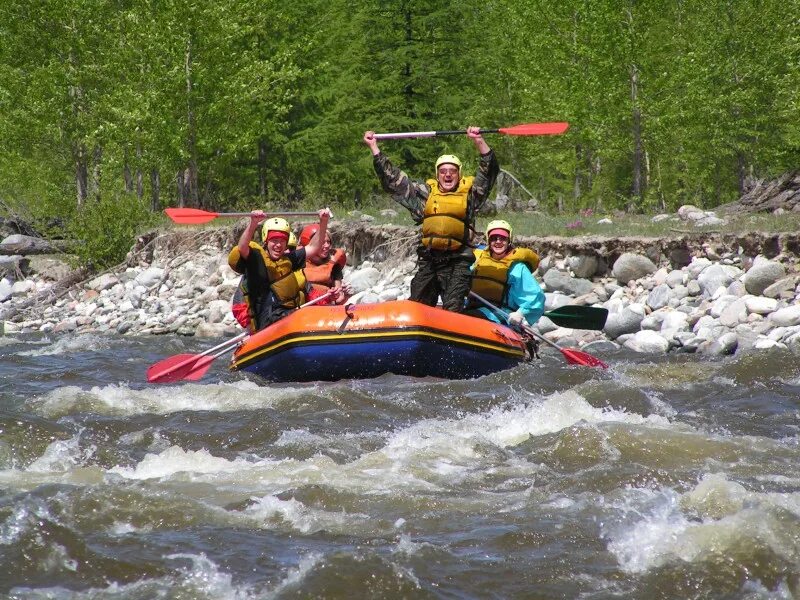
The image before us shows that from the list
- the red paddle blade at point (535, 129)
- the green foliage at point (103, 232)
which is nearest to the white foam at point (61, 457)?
the red paddle blade at point (535, 129)

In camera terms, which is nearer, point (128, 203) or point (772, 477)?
point (772, 477)

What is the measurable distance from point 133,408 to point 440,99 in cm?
1762

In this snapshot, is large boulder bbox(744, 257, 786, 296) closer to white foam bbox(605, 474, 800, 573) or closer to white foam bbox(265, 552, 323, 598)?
white foam bbox(605, 474, 800, 573)

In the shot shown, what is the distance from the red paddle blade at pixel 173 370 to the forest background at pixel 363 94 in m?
10.0

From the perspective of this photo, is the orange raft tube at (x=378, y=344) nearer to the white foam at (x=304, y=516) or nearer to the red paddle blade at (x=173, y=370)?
the red paddle blade at (x=173, y=370)

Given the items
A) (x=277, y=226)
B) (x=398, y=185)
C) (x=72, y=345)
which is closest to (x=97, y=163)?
(x=72, y=345)

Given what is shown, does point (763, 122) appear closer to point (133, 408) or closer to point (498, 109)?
point (498, 109)

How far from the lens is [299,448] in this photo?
18.4 feet

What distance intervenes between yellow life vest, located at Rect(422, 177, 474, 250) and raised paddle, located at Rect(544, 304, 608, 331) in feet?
4.39

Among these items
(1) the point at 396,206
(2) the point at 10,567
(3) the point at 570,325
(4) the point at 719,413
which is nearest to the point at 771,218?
(3) the point at 570,325

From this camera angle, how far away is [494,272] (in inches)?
351

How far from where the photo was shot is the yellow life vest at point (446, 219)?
8453mm

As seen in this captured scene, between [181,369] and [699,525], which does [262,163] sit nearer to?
[181,369]

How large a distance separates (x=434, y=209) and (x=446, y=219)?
0.13 m
